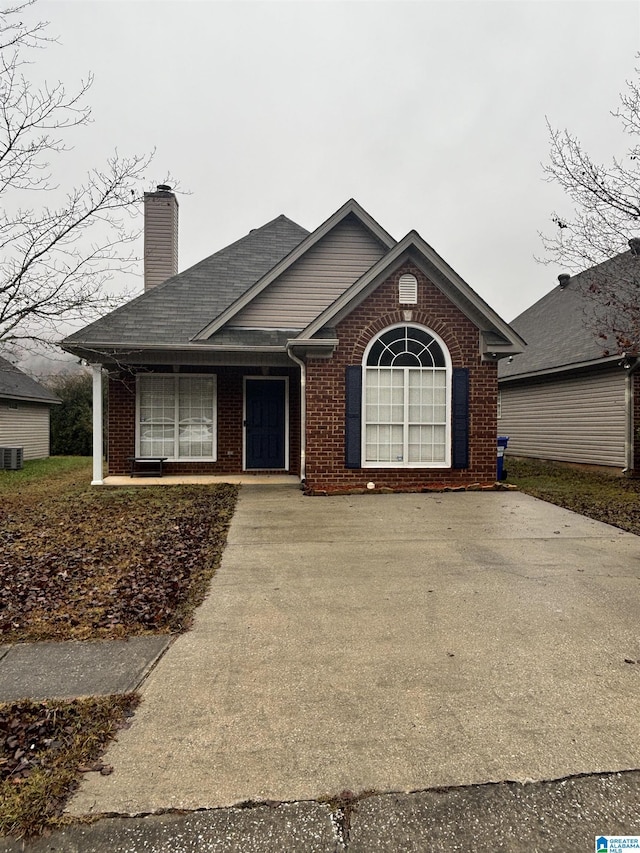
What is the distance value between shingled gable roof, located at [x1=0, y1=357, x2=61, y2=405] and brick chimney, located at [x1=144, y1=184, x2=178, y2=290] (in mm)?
5892

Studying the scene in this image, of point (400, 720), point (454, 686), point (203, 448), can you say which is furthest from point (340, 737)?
point (203, 448)

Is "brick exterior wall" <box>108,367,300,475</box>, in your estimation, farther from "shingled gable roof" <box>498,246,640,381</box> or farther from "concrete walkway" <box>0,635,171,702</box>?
"concrete walkway" <box>0,635,171,702</box>

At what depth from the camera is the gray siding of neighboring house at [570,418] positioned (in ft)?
43.0

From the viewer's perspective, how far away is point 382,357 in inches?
393

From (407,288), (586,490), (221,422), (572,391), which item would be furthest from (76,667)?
(572,391)

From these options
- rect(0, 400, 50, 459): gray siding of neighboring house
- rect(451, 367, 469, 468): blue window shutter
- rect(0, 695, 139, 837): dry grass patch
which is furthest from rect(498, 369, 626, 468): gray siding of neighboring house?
rect(0, 400, 50, 459): gray siding of neighboring house

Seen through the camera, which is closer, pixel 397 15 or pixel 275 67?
pixel 397 15

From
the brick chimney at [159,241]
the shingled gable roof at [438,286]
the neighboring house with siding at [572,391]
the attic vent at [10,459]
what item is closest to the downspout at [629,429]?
the neighboring house with siding at [572,391]

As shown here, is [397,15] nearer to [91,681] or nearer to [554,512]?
[554,512]

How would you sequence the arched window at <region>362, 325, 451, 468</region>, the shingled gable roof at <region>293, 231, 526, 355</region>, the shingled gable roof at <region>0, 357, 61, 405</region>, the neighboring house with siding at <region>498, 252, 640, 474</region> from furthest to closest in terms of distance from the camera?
the shingled gable roof at <region>0, 357, 61, 405</region> → the neighboring house with siding at <region>498, 252, 640, 474</region> → the arched window at <region>362, 325, 451, 468</region> → the shingled gable roof at <region>293, 231, 526, 355</region>

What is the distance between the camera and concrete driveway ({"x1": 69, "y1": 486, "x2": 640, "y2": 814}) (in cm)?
214

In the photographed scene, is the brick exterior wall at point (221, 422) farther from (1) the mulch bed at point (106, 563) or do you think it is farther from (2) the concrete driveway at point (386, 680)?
(2) the concrete driveway at point (386, 680)

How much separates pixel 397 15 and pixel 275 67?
3.56 m

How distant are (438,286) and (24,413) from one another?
1656 cm
